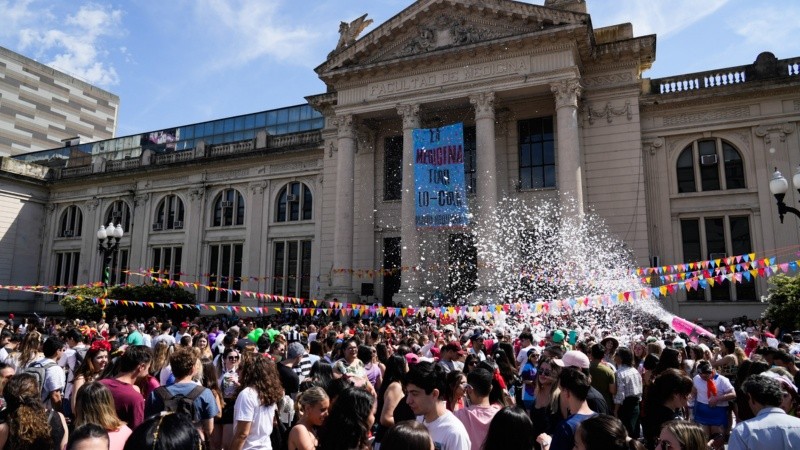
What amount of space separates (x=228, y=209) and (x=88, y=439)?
33729mm

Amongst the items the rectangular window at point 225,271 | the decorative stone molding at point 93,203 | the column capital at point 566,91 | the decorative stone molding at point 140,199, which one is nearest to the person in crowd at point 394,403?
the column capital at point 566,91

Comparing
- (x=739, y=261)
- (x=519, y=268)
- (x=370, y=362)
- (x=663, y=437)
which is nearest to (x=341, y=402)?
(x=663, y=437)

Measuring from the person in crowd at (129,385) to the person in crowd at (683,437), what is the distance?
431cm

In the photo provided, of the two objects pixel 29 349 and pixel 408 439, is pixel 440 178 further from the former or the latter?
pixel 408 439

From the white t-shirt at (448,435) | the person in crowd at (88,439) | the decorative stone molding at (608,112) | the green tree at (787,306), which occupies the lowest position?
the white t-shirt at (448,435)

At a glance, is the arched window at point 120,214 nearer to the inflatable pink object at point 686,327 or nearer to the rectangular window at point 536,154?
the rectangular window at point 536,154

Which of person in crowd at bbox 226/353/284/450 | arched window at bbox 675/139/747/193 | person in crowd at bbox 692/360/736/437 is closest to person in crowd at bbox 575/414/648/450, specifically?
person in crowd at bbox 226/353/284/450

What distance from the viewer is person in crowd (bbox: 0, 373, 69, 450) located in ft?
12.5

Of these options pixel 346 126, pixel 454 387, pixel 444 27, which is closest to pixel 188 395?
pixel 454 387

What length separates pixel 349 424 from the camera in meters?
3.45

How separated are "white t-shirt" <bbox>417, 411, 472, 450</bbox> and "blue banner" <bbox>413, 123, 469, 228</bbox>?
1916 centimetres

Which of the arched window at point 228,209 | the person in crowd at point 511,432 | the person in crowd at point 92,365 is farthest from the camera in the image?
the arched window at point 228,209

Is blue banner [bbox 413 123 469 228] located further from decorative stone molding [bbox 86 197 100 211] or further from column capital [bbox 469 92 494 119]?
decorative stone molding [bbox 86 197 100 211]

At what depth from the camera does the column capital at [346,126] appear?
26.9 m
